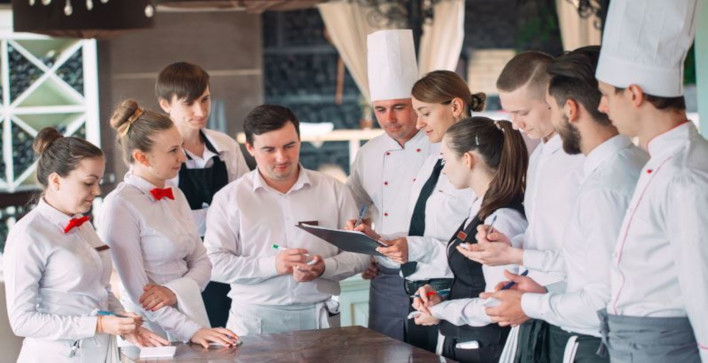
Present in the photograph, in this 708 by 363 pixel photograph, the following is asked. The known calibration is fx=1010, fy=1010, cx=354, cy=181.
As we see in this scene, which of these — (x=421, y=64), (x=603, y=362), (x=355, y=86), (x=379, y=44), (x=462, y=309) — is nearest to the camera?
(x=603, y=362)

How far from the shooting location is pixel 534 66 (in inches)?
104

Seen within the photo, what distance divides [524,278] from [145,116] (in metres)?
1.34

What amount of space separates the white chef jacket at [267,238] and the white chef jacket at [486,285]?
2.04 feet

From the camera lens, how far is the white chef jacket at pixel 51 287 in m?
2.70

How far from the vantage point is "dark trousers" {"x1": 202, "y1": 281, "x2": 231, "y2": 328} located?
149 inches

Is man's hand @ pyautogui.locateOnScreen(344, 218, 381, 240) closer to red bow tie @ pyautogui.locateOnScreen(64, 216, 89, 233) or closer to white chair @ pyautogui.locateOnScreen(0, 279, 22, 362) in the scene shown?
red bow tie @ pyautogui.locateOnScreen(64, 216, 89, 233)

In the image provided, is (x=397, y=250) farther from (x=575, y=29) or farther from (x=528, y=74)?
(x=575, y=29)

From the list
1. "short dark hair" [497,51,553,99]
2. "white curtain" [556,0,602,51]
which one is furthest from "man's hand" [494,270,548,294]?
"white curtain" [556,0,602,51]

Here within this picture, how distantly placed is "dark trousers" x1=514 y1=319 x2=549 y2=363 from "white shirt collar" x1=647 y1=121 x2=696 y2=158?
61 centimetres

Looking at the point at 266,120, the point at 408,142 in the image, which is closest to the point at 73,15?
the point at 266,120

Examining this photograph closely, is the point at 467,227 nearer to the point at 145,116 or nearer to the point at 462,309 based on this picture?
the point at 462,309

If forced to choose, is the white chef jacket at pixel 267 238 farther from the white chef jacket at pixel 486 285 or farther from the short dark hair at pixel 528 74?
the short dark hair at pixel 528 74

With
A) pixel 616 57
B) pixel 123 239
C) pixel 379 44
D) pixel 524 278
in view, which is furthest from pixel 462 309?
pixel 379 44

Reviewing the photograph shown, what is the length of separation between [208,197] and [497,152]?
1336mm
